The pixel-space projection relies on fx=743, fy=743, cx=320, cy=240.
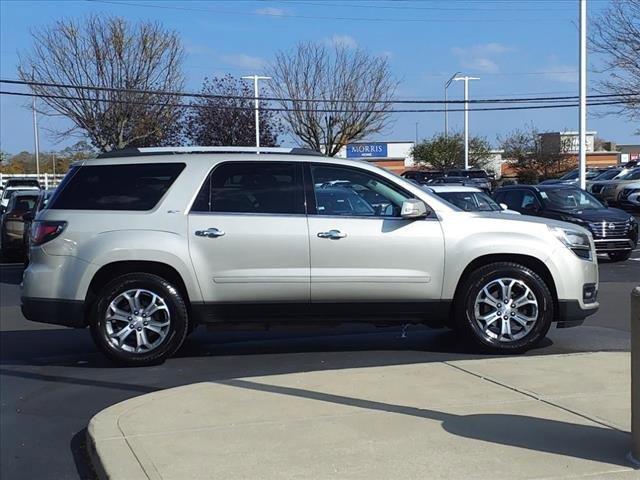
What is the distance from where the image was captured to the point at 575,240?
7219 mm

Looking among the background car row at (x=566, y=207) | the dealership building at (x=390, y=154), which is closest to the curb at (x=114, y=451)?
the background car row at (x=566, y=207)

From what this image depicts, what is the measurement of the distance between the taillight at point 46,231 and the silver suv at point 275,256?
0.01 m

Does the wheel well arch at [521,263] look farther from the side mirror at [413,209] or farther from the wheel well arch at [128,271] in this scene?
the wheel well arch at [128,271]

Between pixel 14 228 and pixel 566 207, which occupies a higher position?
pixel 566 207

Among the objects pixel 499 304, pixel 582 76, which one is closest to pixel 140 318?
pixel 499 304

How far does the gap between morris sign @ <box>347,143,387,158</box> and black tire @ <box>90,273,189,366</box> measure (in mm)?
49644

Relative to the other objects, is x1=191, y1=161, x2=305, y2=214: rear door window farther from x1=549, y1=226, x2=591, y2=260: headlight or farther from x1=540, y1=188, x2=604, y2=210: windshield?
x1=540, y1=188, x2=604, y2=210: windshield

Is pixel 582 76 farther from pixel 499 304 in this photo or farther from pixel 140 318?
pixel 140 318

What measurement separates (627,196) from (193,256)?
85.8 ft

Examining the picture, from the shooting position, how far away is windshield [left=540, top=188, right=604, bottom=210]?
16.0m

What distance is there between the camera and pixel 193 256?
6.87 metres

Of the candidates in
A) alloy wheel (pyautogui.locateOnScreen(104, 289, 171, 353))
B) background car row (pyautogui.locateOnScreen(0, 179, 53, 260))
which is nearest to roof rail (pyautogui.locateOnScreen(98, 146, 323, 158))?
alloy wheel (pyautogui.locateOnScreen(104, 289, 171, 353))

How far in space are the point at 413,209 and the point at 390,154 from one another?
7122cm

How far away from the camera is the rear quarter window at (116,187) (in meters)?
7.01
